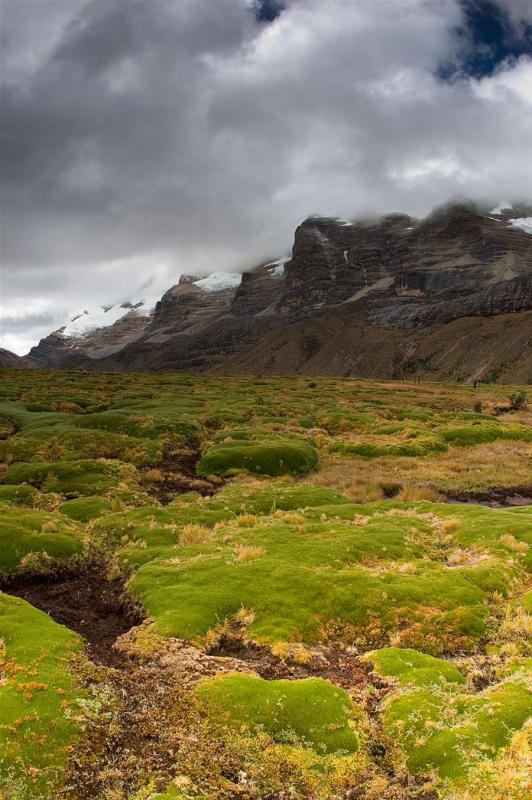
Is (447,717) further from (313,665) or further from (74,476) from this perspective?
(74,476)

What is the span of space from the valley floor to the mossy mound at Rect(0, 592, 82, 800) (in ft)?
0.11

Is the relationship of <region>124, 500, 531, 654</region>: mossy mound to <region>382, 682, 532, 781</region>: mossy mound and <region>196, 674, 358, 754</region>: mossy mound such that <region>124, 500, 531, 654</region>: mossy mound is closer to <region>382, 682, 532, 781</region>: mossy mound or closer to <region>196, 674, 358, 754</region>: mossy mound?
<region>196, 674, 358, 754</region>: mossy mound

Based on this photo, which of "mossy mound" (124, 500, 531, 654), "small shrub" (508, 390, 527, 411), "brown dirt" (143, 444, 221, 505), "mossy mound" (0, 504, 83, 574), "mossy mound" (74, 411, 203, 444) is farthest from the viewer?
"small shrub" (508, 390, 527, 411)

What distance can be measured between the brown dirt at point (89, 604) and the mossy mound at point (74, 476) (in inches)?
418

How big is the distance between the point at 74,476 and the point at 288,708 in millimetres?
23890

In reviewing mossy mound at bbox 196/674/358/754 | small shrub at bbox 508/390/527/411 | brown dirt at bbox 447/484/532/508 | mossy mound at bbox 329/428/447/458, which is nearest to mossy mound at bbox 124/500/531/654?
mossy mound at bbox 196/674/358/754

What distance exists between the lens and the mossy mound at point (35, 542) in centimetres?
1928

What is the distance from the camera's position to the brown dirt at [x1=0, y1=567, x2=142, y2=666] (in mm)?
14374

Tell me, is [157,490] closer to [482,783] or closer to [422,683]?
[422,683]

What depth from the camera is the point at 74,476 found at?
31.7 meters

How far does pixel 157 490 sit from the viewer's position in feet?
106

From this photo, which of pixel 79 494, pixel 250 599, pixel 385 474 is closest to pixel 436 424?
pixel 385 474

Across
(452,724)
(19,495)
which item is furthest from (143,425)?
(452,724)

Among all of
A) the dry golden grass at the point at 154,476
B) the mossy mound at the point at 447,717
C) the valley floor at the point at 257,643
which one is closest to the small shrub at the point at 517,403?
the valley floor at the point at 257,643
